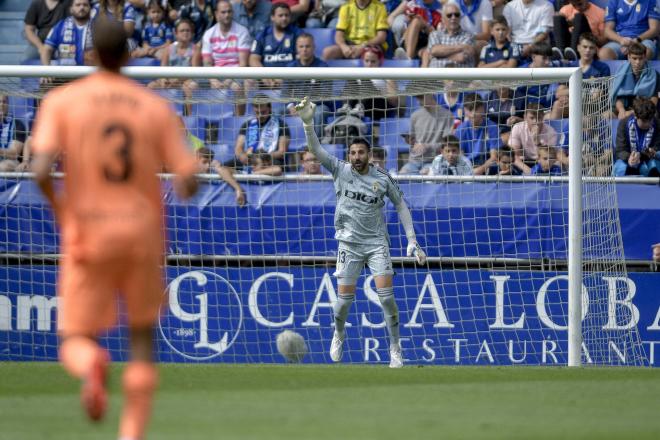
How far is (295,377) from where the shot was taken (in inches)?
423

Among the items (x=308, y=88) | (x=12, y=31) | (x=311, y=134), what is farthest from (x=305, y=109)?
(x=12, y=31)

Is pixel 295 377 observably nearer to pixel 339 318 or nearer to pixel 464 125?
pixel 339 318

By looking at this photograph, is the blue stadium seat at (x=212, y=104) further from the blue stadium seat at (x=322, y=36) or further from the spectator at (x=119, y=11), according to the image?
the spectator at (x=119, y=11)

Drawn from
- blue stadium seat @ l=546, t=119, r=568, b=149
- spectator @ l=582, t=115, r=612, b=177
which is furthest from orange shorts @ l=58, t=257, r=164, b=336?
blue stadium seat @ l=546, t=119, r=568, b=149

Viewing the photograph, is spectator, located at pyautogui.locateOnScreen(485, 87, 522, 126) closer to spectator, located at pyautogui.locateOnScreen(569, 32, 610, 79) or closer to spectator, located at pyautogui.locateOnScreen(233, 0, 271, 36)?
spectator, located at pyautogui.locateOnScreen(569, 32, 610, 79)

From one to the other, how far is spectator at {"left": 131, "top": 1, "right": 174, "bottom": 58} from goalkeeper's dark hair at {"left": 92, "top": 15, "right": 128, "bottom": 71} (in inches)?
520

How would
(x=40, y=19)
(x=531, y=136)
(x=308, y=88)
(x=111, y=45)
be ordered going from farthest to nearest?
(x=40, y=19) < (x=531, y=136) < (x=308, y=88) < (x=111, y=45)

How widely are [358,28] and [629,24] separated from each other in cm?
380

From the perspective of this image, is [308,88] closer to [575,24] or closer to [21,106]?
[21,106]

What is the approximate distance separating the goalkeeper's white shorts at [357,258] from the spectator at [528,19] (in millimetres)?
5346

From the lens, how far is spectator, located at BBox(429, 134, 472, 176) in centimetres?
1478

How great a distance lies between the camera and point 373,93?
14.4 metres

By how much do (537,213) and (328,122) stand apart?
2.96 metres

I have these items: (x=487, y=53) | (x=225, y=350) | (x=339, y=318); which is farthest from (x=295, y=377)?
(x=487, y=53)
